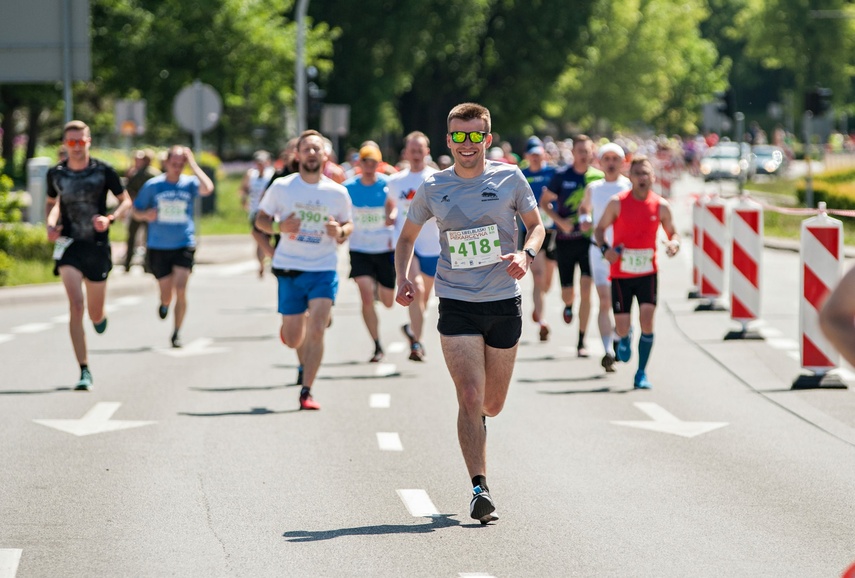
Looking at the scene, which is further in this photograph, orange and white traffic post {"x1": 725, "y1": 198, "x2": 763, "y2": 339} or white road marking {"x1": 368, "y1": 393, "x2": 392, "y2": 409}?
orange and white traffic post {"x1": 725, "y1": 198, "x2": 763, "y2": 339}

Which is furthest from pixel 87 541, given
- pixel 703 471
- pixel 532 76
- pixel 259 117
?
pixel 532 76

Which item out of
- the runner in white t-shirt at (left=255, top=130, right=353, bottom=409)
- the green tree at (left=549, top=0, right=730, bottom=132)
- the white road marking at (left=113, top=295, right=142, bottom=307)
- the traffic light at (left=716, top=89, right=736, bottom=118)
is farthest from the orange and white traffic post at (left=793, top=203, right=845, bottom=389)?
the green tree at (left=549, top=0, right=730, bottom=132)

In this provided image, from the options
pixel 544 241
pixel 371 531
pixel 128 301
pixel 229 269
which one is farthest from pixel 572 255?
pixel 229 269

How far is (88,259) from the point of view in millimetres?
12914

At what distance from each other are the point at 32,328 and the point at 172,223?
295 cm

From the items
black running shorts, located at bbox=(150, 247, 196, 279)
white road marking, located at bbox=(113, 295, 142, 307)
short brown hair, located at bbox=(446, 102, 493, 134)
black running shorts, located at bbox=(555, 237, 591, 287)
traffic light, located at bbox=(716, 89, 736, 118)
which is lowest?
white road marking, located at bbox=(113, 295, 142, 307)

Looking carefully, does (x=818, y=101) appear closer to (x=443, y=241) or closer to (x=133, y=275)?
(x=133, y=275)

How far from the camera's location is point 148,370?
14.5m

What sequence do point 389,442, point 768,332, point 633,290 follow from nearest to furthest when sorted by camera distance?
1. point 389,442
2. point 633,290
3. point 768,332

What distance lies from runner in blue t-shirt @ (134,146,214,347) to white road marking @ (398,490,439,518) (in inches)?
304

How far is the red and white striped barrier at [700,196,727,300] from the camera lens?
18.7m

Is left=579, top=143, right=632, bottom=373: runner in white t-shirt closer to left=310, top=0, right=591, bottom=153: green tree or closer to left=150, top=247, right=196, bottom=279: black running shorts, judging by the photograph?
left=150, top=247, right=196, bottom=279: black running shorts

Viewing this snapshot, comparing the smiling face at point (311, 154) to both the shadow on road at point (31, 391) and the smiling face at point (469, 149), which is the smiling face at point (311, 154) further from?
the smiling face at point (469, 149)

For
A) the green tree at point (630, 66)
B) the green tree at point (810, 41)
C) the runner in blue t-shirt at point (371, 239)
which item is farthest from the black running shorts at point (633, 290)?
the green tree at point (810, 41)
